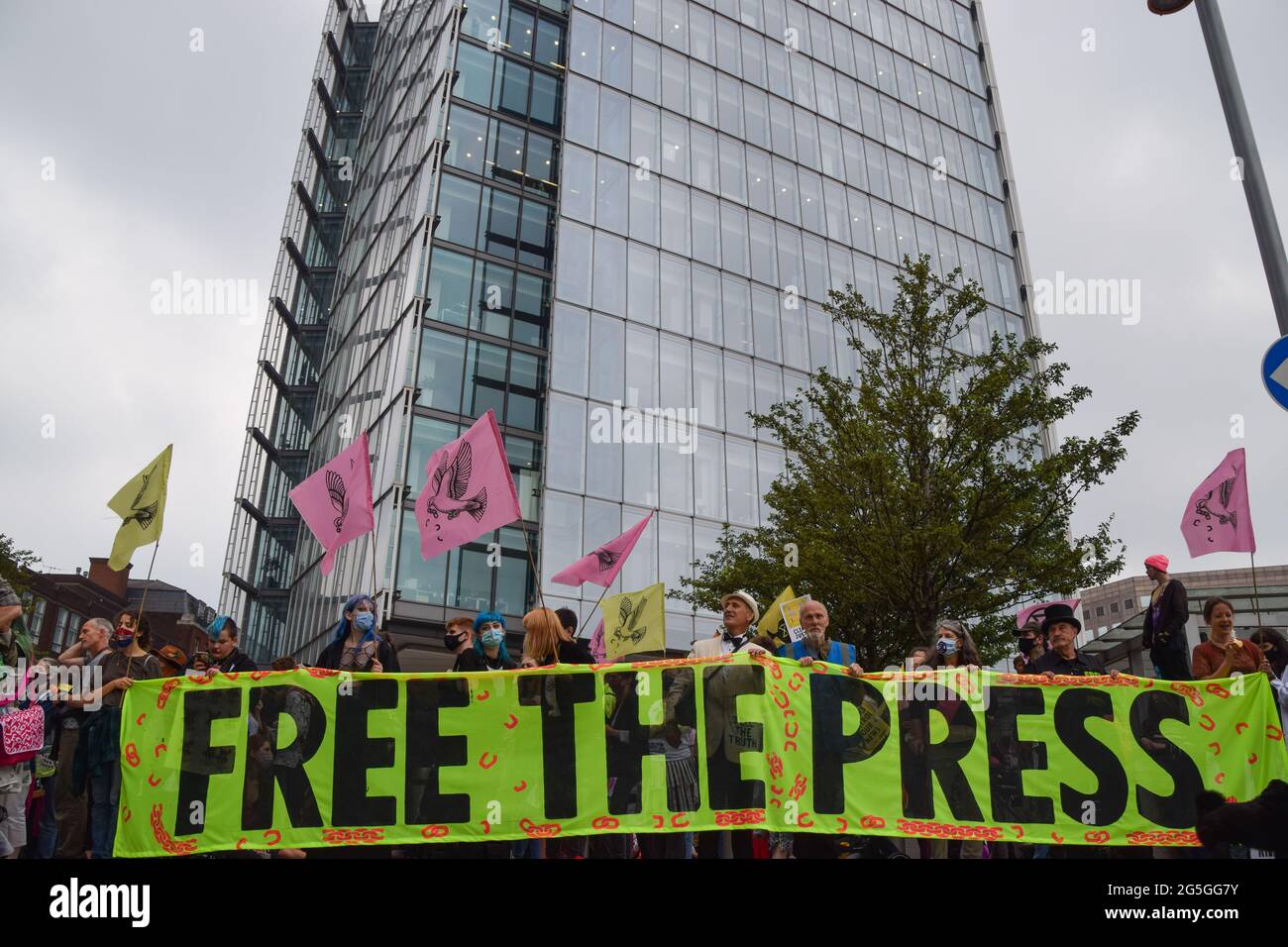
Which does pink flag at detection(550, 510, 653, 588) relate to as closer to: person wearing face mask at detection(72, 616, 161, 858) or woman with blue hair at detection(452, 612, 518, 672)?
woman with blue hair at detection(452, 612, 518, 672)

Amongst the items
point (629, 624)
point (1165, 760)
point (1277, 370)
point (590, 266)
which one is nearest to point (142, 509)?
point (629, 624)

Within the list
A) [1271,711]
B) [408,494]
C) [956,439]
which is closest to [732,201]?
[408,494]

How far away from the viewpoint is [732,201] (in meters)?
37.8

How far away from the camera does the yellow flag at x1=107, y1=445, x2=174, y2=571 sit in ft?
29.0

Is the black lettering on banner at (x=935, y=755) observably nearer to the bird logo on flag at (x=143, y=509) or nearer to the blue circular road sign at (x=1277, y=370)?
the blue circular road sign at (x=1277, y=370)

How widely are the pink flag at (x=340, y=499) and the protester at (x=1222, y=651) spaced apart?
25.2 ft

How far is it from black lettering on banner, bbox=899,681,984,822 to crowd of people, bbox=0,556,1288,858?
48 millimetres

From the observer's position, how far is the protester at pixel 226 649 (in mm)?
8242

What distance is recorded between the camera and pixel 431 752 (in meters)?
6.68

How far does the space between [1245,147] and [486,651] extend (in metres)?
7.47

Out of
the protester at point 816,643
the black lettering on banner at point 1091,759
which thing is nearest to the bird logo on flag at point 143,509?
the protester at point 816,643

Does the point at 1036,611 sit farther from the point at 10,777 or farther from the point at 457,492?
the point at 10,777
